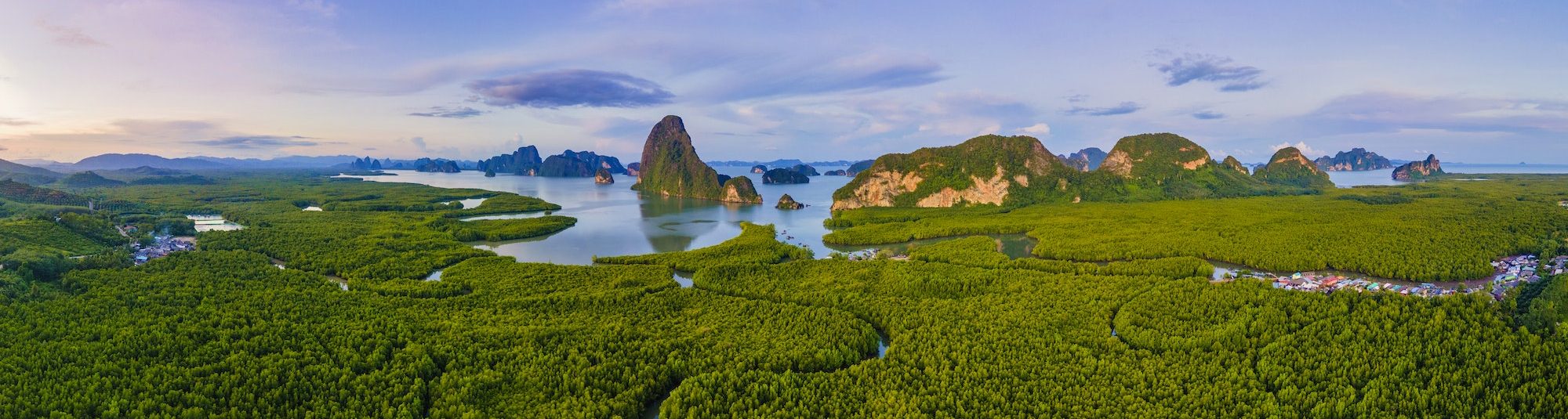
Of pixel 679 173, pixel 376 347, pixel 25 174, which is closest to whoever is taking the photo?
pixel 376 347

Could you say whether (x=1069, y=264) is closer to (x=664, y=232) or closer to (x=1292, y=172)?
(x=664, y=232)

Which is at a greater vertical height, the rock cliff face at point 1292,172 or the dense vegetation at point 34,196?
the rock cliff face at point 1292,172

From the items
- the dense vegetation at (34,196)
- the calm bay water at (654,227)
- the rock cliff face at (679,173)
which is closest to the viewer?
the calm bay water at (654,227)

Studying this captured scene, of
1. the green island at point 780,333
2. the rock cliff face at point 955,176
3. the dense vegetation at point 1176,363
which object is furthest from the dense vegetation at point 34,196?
the dense vegetation at point 1176,363

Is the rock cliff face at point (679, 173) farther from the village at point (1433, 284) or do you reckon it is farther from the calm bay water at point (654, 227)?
the village at point (1433, 284)

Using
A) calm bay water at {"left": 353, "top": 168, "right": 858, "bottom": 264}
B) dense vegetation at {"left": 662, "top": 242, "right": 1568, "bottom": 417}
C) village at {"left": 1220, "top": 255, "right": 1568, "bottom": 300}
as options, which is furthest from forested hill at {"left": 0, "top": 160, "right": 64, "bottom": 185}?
village at {"left": 1220, "top": 255, "right": 1568, "bottom": 300}

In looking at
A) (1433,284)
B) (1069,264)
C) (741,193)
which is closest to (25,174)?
(741,193)

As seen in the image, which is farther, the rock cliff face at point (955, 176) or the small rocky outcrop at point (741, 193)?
the small rocky outcrop at point (741, 193)
